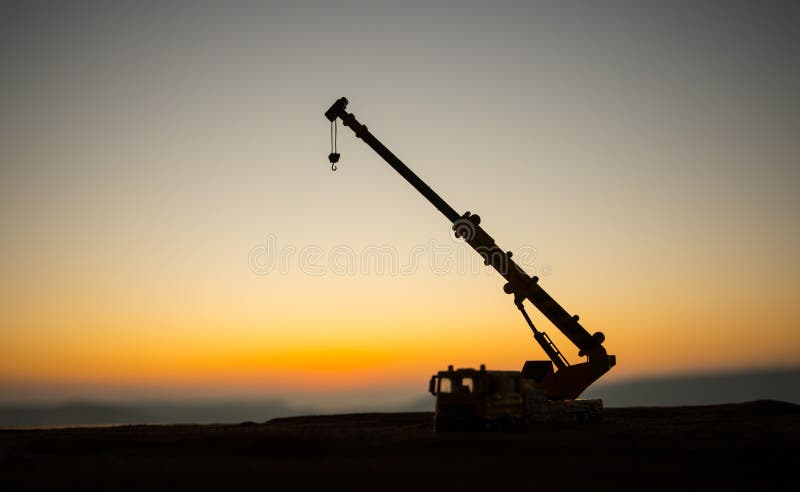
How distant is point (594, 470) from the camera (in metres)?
14.0

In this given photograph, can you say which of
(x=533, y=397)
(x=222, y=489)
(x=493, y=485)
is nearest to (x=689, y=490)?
(x=493, y=485)


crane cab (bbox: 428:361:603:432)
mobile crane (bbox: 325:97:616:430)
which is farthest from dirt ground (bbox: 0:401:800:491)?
mobile crane (bbox: 325:97:616:430)

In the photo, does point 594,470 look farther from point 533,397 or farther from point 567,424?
point 567,424

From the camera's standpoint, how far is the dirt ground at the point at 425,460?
13094 millimetres

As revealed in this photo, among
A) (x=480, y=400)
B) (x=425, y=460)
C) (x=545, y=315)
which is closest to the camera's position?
(x=425, y=460)

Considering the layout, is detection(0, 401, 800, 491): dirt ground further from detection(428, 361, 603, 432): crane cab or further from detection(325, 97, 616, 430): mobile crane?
detection(325, 97, 616, 430): mobile crane

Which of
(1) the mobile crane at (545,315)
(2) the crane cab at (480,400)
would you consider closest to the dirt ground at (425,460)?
(2) the crane cab at (480,400)

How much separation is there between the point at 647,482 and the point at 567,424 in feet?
41.1

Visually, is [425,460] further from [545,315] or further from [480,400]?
[545,315]

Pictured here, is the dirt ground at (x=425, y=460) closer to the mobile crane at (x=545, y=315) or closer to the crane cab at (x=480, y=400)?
the crane cab at (x=480, y=400)

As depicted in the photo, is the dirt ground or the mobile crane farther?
the mobile crane

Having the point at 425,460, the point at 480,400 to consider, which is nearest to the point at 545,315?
the point at 480,400

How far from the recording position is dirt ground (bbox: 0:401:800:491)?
13.1m

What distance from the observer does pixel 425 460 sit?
15.5m
